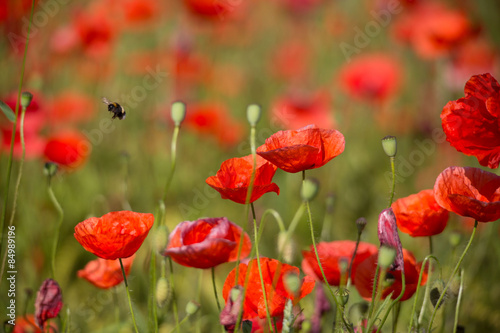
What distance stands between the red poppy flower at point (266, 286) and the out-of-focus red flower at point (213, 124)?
4.35ft

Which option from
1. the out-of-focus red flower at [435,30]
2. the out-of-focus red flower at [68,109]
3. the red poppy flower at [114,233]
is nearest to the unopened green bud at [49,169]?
the red poppy flower at [114,233]

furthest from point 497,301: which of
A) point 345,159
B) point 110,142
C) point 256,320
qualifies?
point 110,142

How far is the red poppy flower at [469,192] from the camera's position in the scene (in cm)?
57

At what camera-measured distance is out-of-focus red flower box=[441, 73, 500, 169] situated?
0.62 meters

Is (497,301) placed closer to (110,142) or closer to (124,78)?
(110,142)

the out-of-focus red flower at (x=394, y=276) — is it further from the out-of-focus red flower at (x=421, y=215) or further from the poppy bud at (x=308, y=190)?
the poppy bud at (x=308, y=190)

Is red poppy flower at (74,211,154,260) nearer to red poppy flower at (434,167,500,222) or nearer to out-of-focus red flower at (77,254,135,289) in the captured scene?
out-of-focus red flower at (77,254,135,289)

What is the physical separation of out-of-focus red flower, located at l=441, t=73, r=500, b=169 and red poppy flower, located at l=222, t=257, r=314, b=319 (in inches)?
9.5

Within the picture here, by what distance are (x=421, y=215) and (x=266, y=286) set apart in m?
0.21

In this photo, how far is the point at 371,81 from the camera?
2180 millimetres

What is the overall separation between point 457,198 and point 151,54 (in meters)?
2.08

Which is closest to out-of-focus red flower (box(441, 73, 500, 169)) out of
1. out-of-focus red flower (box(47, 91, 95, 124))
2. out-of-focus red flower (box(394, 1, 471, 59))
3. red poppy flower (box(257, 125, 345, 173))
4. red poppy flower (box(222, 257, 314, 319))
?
red poppy flower (box(257, 125, 345, 173))

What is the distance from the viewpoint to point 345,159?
2.04m

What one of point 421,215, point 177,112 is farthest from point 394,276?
point 177,112
